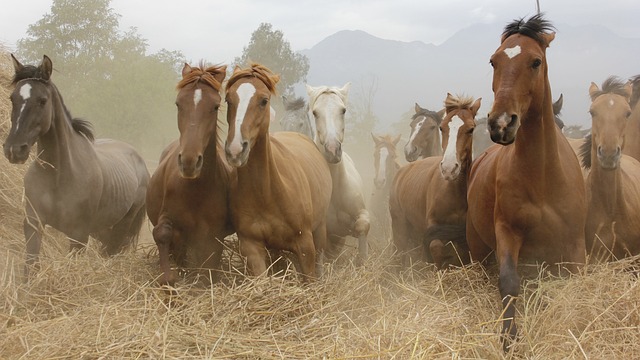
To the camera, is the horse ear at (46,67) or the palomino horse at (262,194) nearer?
the palomino horse at (262,194)

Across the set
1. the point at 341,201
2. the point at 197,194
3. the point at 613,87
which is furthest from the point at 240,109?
the point at 613,87

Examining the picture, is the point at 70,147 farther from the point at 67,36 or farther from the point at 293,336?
the point at 67,36

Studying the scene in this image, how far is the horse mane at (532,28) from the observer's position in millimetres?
3986

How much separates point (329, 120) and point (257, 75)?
149 cm

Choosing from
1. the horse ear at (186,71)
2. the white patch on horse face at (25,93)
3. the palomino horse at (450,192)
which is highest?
the horse ear at (186,71)

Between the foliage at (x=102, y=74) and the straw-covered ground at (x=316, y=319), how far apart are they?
22.1 metres

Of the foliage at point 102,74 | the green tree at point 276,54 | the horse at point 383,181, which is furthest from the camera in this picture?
the green tree at point 276,54

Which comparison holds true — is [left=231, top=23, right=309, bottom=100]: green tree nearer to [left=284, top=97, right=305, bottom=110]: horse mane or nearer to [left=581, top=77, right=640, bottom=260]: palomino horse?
[left=284, top=97, right=305, bottom=110]: horse mane

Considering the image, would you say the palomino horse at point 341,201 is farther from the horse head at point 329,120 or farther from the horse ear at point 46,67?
the horse ear at point 46,67

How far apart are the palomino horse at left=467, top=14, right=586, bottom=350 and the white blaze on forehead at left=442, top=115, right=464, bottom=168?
803mm

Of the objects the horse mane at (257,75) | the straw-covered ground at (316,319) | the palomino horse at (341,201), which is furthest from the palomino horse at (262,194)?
the palomino horse at (341,201)

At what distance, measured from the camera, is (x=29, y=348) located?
11.3 ft

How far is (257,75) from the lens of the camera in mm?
4465

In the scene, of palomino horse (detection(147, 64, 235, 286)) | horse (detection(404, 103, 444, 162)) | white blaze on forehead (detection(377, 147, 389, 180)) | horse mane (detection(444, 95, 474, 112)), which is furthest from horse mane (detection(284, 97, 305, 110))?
palomino horse (detection(147, 64, 235, 286))
